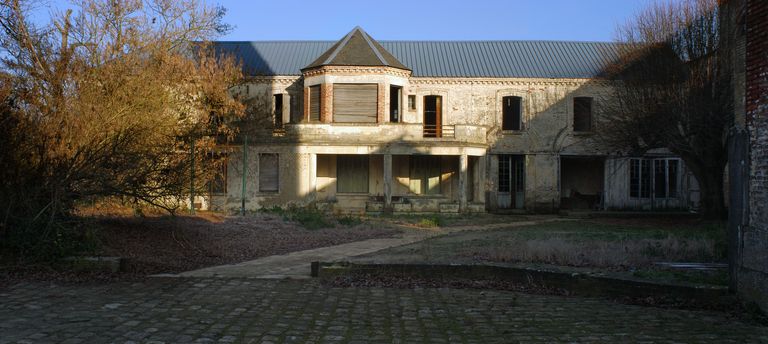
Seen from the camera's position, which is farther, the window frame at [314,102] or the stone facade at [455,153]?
the window frame at [314,102]

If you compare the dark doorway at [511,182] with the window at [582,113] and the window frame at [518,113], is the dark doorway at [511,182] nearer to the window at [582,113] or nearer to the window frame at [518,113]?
the window frame at [518,113]

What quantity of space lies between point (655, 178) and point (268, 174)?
18.3 m

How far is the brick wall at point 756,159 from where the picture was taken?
684 cm

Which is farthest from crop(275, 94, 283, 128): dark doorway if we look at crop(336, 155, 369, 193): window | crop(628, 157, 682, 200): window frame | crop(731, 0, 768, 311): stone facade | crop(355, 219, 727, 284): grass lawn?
crop(731, 0, 768, 311): stone facade

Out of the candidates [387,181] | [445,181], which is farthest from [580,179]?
[387,181]

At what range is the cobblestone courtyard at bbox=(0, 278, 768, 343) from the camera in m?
5.91

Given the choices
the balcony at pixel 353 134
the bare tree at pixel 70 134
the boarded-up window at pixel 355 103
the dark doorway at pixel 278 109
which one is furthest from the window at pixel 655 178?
the bare tree at pixel 70 134

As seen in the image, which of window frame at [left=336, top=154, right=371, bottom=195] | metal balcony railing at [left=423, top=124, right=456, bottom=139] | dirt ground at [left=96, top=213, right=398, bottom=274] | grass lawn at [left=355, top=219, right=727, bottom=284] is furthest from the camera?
window frame at [left=336, top=154, right=371, bottom=195]

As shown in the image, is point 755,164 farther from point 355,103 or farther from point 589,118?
point 589,118

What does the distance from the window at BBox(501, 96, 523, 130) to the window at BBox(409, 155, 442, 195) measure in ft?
12.9

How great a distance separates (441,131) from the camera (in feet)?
96.0

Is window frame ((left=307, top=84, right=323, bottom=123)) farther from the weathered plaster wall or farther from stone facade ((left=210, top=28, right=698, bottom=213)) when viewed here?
the weathered plaster wall

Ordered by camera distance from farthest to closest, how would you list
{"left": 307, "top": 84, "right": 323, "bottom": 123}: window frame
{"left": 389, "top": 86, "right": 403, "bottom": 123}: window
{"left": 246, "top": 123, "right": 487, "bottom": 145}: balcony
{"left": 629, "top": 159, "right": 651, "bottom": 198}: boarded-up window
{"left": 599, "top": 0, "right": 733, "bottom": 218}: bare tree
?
{"left": 629, "top": 159, "right": 651, "bottom": 198}: boarded-up window → {"left": 389, "top": 86, "right": 403, "bottom": 123}: window → {"left": 307, "top": 84, "right": 323, "bottom": 123}: window frame → {"left": 246, "top": 123, "right": 487, "bottom": 145}: balcony → {"left": 599, "top": 0, "right": 733, "bottom": 218}: bare tree

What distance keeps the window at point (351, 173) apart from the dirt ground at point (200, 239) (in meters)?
9.78
